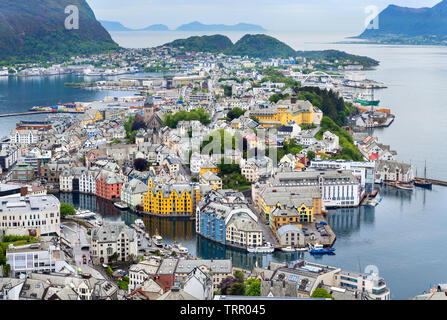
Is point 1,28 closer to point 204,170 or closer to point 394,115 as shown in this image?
point 394,115

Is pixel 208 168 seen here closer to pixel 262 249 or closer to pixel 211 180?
pixel 211 180

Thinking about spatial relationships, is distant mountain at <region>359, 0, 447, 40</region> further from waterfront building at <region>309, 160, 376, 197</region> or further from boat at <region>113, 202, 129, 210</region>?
boat at <region>113, 202, 129, 210</region>

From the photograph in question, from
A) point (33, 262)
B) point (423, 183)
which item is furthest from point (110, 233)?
point (423, 183)

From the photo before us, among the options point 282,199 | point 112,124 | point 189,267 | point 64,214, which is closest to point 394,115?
point 112,124

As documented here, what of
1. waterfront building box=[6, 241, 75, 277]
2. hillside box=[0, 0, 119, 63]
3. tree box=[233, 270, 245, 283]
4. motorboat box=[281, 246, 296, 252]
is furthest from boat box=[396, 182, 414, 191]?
hillside box=[0, 0, 119, 63]

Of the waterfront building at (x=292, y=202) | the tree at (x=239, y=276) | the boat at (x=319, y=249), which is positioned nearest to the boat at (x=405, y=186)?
the waterfront building at (x=292, y=202)

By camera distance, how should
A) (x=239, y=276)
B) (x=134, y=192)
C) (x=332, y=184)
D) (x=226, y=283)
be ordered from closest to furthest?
(x=226, y=283) → (x=239, y=276) → (x=134, y=192) → (x=332, y=184)
